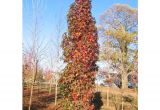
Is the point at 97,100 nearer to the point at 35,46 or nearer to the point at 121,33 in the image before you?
the point at 121,33

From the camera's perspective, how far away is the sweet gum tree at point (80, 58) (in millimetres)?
4371

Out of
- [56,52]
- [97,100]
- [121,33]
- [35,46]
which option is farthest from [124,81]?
[35,46]

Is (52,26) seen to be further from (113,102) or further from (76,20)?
(113,102)

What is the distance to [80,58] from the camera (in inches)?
172

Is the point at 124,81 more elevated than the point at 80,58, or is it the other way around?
the point at 80,58

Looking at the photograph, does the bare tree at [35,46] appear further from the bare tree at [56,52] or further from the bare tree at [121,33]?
the bare tree at [121,33]

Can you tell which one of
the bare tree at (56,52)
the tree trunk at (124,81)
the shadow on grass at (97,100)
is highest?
the bare tree at (56,52)

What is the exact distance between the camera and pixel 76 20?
14.4 ft

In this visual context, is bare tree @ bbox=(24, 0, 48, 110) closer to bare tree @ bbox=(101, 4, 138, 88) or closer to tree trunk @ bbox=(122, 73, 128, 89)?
bare tree @ bbox=(101, 4, 138, 88)

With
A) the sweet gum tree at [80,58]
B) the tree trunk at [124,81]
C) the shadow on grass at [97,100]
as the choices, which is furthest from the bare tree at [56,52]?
the tree trunk at [124,81]

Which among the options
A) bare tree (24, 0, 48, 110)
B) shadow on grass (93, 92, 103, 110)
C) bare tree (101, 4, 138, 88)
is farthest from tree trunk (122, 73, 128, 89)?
bare tree (24, 0, 48, 110)

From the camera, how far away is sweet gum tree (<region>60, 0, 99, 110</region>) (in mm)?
4371
